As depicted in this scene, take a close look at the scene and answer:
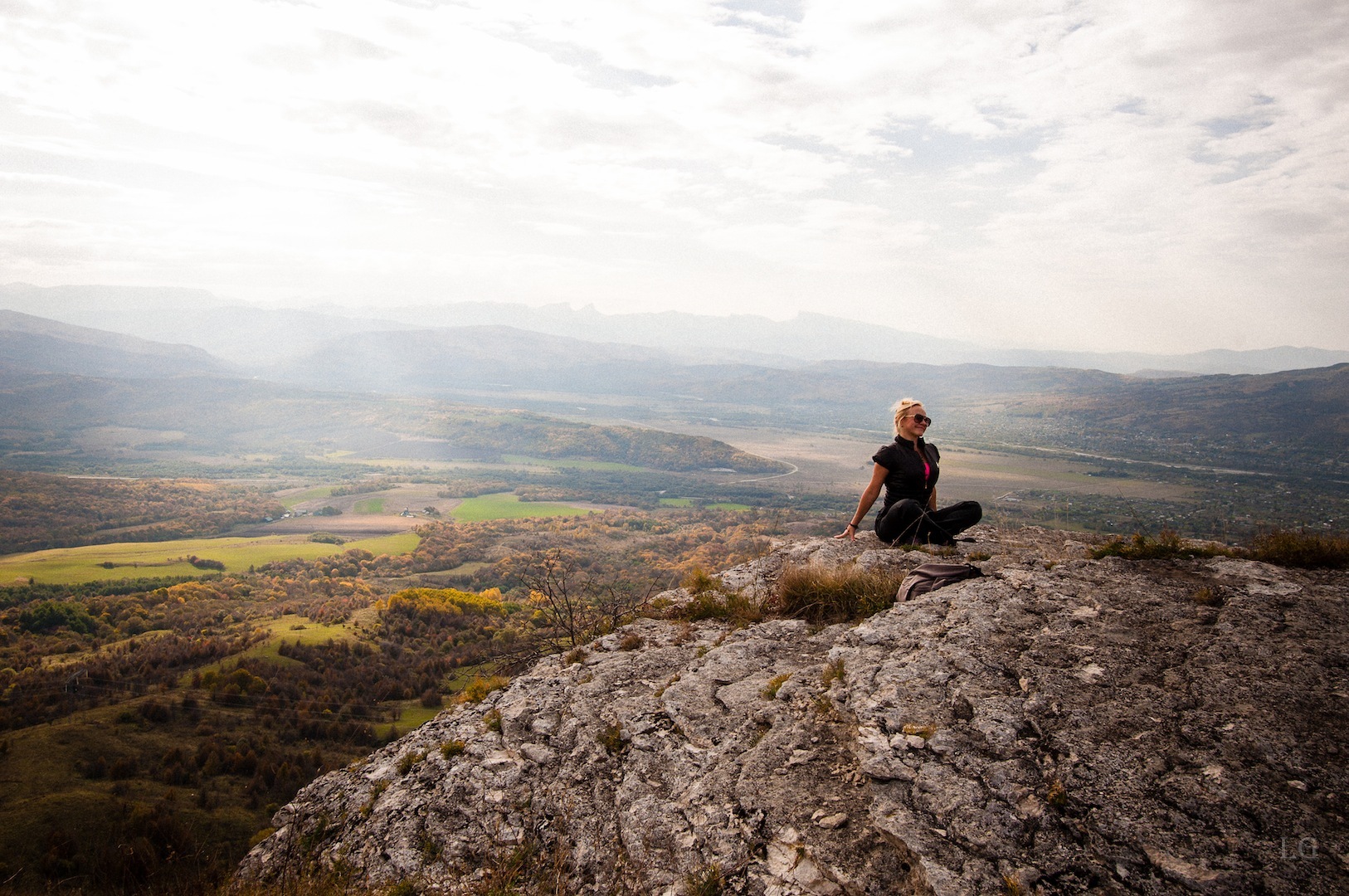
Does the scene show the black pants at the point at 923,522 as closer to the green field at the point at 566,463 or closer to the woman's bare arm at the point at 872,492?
the woman's bare arm at the point at 872,492

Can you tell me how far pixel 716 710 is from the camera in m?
5.44

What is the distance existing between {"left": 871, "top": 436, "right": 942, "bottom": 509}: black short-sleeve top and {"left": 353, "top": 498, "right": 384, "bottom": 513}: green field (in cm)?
9047

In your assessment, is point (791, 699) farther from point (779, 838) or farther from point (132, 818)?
point (132, 818)

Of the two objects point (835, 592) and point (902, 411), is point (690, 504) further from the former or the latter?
point (835, 592)

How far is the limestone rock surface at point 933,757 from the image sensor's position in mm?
3254

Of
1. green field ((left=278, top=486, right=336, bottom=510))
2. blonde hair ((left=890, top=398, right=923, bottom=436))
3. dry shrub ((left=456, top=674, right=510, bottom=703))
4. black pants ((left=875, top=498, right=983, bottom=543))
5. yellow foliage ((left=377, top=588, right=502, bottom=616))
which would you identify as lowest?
green field ((left=278, top=486, right=336, bottom=510))

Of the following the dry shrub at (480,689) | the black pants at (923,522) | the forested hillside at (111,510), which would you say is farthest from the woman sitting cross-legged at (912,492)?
the forested hillside at (111,510)

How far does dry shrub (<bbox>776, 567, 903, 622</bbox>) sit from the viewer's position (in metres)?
6.84

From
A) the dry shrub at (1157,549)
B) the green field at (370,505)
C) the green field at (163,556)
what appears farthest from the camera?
the green field at (370,505)

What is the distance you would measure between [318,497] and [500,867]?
353ft

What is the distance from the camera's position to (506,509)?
87375 millimetres

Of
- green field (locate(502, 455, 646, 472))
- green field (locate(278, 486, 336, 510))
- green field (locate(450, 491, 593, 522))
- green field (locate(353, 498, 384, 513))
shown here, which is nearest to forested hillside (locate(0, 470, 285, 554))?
green field (locate(278, 486, 336, 510))

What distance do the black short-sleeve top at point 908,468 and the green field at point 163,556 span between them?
62.9m

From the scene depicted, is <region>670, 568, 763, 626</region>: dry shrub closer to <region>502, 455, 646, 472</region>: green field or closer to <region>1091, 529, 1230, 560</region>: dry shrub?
<region>1091, 529, 1230, 560</region>: dry shrub
